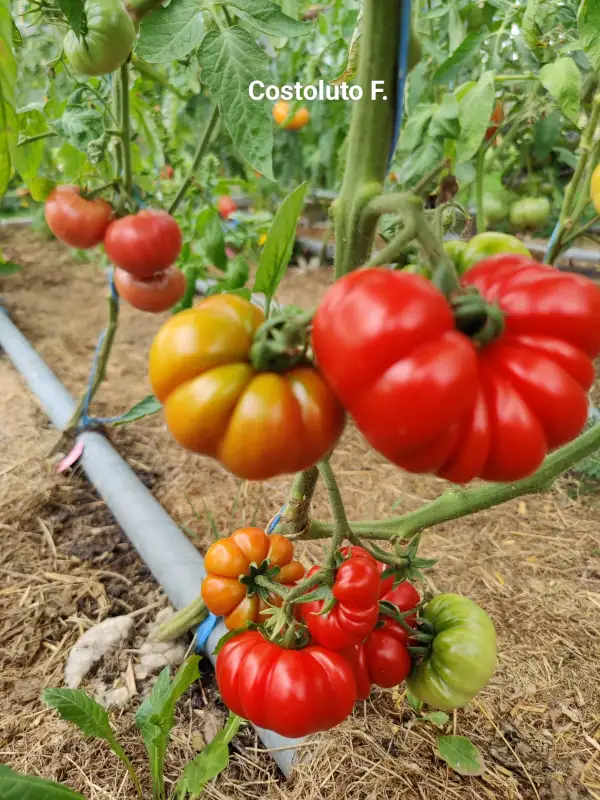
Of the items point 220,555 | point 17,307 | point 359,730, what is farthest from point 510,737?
point 17,307

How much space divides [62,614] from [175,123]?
6.45 feet

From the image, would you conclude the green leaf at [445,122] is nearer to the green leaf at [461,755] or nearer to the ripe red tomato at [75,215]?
the ripe red tomato at [75,215]

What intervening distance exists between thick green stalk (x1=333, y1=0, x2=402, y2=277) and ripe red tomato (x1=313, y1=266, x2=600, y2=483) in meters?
0.17

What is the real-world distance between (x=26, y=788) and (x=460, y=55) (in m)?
1.33

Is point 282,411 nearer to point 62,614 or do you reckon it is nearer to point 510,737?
point 510,737

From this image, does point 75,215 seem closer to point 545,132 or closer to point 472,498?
point 472,498

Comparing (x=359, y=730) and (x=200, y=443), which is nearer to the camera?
(x=200, y=443)

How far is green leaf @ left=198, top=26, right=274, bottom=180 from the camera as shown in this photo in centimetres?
71

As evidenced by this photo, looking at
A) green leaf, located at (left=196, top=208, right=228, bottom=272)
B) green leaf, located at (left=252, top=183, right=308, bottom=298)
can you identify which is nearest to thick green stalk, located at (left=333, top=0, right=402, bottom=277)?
green leaf, located at (left=252, top=183, right=308, bottom=298)

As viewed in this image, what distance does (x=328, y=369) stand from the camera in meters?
0.45

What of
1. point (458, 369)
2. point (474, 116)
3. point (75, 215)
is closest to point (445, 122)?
point (474, 116)

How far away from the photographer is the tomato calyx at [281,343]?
1.63 feet

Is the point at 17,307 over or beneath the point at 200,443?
beneath

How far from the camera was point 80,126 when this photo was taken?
1261 mm
